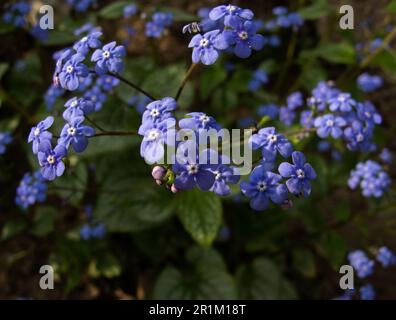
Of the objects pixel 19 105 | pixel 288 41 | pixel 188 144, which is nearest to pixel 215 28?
pixel 188 144

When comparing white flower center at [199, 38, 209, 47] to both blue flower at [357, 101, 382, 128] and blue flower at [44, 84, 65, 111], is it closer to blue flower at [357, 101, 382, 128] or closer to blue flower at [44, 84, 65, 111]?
blue flower at [357, 101, 382, 128]

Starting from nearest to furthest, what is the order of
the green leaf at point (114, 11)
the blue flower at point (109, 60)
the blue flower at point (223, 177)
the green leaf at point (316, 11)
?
the blue flower at point (223, 177)
the blue flower at point (109, 60)
the green leaf at point (114, 11)
the green leaf at point (316, 11)

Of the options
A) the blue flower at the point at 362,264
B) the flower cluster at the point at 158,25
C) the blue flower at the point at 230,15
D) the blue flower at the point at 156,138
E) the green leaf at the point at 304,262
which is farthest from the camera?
the green leaf at the point at 304,262

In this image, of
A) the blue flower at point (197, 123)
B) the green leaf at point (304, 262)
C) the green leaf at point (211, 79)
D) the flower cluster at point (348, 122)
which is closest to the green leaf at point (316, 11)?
the green leaf at point (211, 79)

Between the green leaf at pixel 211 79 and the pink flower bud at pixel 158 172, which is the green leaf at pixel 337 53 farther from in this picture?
the pink flower bud at pixel 158 172

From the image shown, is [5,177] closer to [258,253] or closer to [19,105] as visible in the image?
[19,105]

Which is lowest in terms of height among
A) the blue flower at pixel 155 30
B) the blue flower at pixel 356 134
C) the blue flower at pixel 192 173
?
the blue flower at pixel 192 173
